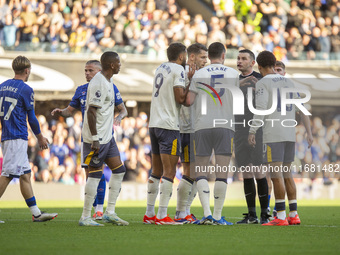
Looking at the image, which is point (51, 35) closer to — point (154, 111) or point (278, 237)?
point (154, 111)

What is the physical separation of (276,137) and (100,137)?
2219mm

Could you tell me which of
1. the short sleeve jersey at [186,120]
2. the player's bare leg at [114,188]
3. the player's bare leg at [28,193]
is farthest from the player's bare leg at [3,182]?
the short sleeve jersey at [186,120]

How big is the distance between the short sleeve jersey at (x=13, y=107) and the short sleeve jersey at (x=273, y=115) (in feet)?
9.77

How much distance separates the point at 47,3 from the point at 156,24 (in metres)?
3.51

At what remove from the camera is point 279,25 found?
23125 millimetres

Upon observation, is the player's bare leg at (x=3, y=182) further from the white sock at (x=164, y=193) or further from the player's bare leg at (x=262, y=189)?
the player's bare leg at (x=262, y=189)

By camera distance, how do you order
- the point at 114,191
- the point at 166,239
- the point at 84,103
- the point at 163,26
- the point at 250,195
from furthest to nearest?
the point at 163,26 < the point at 84,103 < the point at 250,195 < the point at 114,191 < the point at 166,239

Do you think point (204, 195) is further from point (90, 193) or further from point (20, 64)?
point (20, 64)

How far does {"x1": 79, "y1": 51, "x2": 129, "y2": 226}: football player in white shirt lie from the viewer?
311 inches

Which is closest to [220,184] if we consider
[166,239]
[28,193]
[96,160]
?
[96,160]

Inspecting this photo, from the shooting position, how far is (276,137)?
27.6ft

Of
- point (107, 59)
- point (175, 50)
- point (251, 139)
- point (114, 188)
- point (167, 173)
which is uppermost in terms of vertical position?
point (175, 50)

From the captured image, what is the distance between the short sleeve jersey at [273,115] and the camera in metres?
8.41

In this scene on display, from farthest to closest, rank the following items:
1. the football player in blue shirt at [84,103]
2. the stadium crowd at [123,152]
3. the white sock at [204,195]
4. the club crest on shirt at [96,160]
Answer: the stadium crowd at [123,152] → the football player in blue shirt at [84,103] → the white sock at [204,195] → the club crest on shirt at [96,160]
